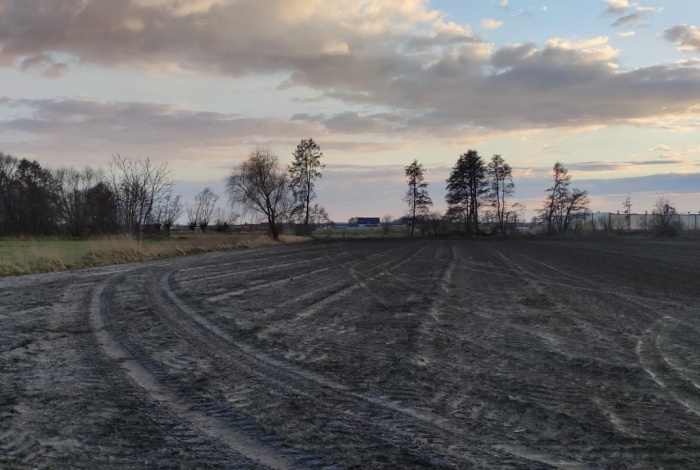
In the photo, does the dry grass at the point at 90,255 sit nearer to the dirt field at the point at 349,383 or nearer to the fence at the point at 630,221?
the dirt field at the point at 349,383

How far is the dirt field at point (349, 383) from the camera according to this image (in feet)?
12.3

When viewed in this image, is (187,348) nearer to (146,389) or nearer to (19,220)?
(146,389)

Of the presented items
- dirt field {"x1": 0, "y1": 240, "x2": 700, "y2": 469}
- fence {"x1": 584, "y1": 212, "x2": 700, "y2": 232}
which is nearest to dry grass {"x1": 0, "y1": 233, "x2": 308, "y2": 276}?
dirt field {"x1": 0, "y1": 240, "x2": 700, "y2": 469}

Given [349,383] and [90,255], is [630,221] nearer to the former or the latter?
[90,255]

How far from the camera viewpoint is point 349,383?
541 centimetres

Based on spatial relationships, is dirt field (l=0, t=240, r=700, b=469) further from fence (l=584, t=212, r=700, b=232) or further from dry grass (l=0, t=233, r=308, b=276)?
fence (l=584, t=212, r=700, b=232)

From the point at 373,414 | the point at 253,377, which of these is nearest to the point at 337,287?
the point at 253,377

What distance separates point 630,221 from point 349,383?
95492 mm

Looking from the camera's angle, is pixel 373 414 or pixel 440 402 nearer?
pixel 373 414

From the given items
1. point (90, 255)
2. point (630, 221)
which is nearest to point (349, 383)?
point (90, 255)

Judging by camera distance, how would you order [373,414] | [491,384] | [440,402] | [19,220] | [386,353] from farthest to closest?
1. [19,220]
2. [386,353]
3. [491,384]
4. [440,402]
5. [373,414]

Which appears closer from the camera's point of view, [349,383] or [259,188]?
[349,383]

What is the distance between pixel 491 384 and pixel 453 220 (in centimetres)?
7759

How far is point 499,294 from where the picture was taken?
41.9ft
